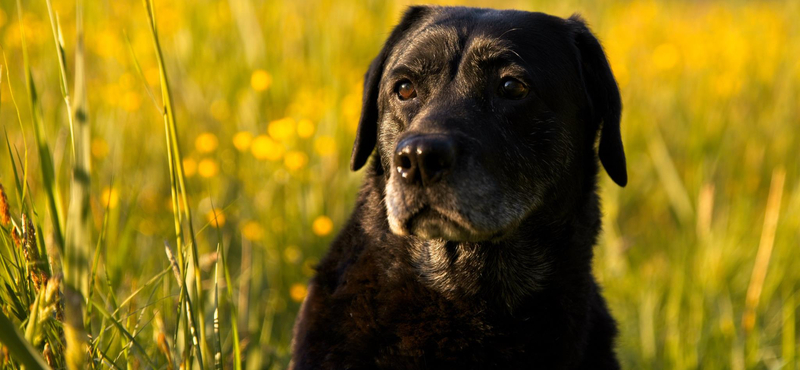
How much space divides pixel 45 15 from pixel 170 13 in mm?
1000

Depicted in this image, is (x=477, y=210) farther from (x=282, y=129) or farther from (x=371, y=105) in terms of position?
(x=282, y=129)

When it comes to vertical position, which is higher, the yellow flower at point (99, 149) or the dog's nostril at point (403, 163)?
the dog's nostril at point (403, 163)

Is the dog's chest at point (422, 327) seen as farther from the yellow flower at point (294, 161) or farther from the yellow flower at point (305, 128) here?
the yellow flower at point (305, 128)

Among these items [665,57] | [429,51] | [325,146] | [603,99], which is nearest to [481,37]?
[429,51]

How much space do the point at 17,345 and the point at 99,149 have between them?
10.3ft

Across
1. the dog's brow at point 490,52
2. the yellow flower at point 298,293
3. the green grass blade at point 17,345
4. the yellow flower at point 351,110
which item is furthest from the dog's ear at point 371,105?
the yellow flower at point 351,110

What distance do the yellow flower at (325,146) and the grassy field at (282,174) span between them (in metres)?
0.06

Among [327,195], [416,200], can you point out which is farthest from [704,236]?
[416,200]

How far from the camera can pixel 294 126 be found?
13.6 ft

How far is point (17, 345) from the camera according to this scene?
4.18ft

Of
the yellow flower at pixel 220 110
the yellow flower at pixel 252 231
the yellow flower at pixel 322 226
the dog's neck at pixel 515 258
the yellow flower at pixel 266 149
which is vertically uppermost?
the dog's neck at pixel 515 258

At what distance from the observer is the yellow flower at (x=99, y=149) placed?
13.7 ft

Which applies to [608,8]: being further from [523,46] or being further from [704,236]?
[523,46]

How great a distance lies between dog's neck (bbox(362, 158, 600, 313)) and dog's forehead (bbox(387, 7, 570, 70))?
0.47 m
